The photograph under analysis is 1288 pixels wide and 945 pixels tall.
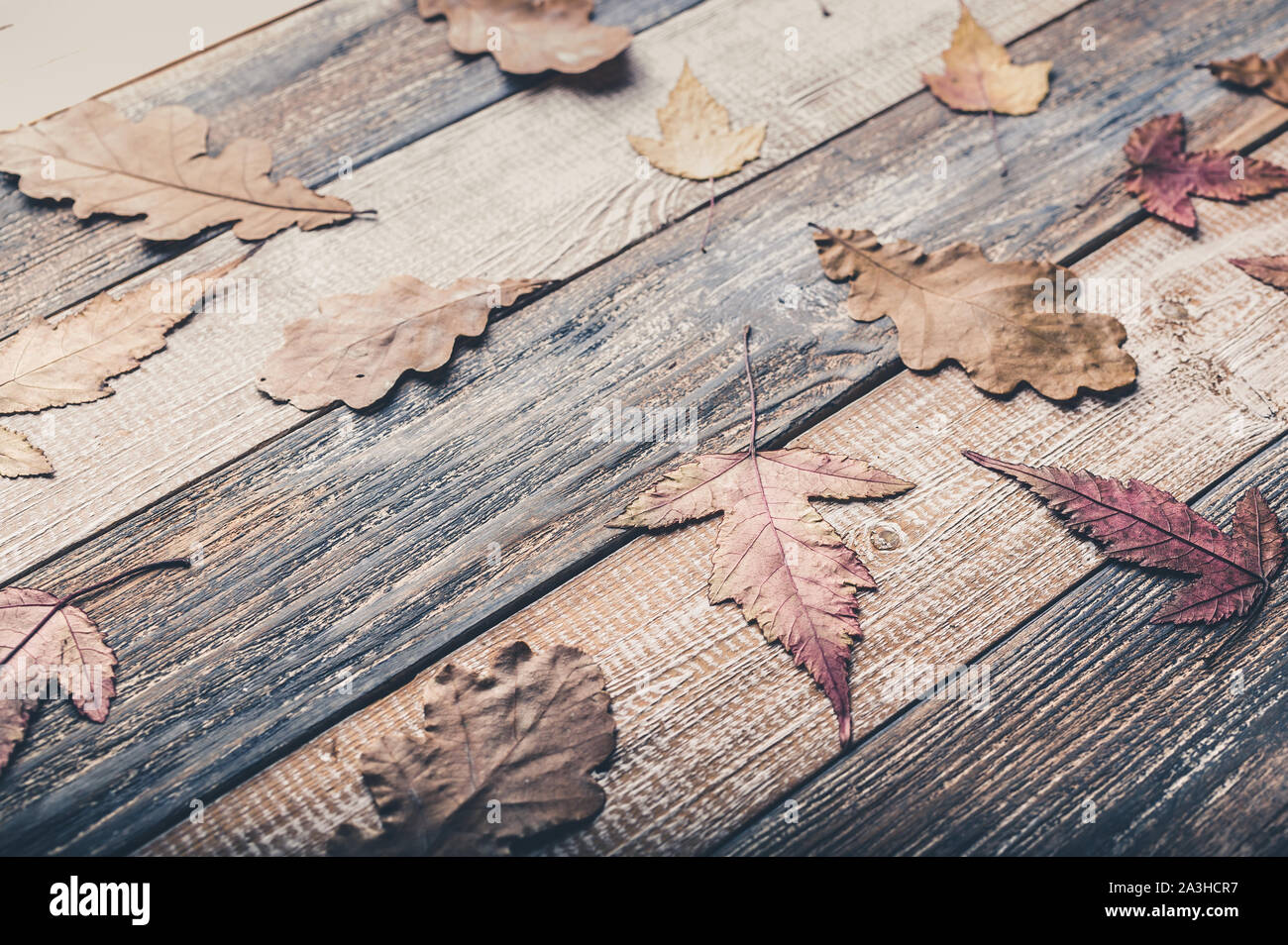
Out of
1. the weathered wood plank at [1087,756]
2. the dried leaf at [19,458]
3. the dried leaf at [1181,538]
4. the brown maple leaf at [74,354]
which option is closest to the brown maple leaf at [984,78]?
the dried leaf at [1181,538]

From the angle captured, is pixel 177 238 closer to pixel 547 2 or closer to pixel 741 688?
pixel 547 2

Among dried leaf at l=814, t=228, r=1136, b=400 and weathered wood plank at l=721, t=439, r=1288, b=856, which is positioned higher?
dried leaf at l=814, t=228, r=1136, b=400

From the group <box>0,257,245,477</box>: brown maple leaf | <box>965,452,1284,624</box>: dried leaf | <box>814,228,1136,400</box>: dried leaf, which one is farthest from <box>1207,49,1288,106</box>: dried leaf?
<box>0,257,245,477</box>: brown maple leaf

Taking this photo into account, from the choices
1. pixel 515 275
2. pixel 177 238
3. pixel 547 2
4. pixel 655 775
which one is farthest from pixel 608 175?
pixel 655 775

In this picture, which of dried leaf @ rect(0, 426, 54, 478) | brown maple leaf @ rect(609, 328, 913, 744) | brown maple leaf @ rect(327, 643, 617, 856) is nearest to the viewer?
brown maple leaf @ rect(327, 643, 617, 856)

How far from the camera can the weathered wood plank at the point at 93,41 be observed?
1583 millimetres

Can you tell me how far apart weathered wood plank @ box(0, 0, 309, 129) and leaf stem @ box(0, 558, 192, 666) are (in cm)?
100

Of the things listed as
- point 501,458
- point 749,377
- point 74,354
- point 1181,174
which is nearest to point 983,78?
point 1181,174

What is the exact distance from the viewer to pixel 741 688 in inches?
43.9

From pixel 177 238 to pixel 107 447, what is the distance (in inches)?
16.3

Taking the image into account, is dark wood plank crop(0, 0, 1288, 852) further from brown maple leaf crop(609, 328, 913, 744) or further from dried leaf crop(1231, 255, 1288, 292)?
dried leaf crop(1231, 255, 1288, 292)

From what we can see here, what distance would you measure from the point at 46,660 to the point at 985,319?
59.6 inches

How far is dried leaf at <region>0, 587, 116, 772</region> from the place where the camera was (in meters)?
1.06

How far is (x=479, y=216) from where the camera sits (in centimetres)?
150
